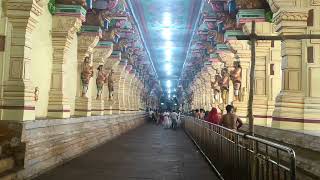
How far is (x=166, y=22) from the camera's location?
21.3 m

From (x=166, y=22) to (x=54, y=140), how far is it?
1227 cm

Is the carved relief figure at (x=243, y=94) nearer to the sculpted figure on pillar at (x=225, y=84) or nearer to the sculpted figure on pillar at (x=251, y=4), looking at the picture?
the sculpted figure on pillar at (x=225, y=84)

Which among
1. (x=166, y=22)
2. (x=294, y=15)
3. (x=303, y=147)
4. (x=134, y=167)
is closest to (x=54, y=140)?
(x=134, y=167)

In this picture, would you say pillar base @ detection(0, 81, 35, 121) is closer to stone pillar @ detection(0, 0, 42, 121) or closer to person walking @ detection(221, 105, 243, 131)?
stone pillar @ detection(0, 0, 42, 121)

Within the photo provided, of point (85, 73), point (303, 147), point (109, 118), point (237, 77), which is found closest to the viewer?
point (303, 147)

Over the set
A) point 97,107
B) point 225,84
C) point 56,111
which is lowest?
point 56,111

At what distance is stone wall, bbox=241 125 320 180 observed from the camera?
15.7 feet

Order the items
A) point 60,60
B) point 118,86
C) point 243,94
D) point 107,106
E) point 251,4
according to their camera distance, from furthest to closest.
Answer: point 118,86
point 107,106
point 243,94
point 60,60
point 251,4

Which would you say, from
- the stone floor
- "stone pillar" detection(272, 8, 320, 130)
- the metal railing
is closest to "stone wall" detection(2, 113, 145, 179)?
the stone floor

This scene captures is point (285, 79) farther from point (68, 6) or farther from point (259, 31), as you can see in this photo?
point (68, 6)

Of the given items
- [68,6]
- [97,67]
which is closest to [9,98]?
[68,6]

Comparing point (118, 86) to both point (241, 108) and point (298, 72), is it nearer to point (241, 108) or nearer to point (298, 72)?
point (241, 108)

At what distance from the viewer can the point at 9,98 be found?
912cm

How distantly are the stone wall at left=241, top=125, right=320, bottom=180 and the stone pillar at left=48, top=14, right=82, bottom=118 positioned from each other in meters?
5.71
